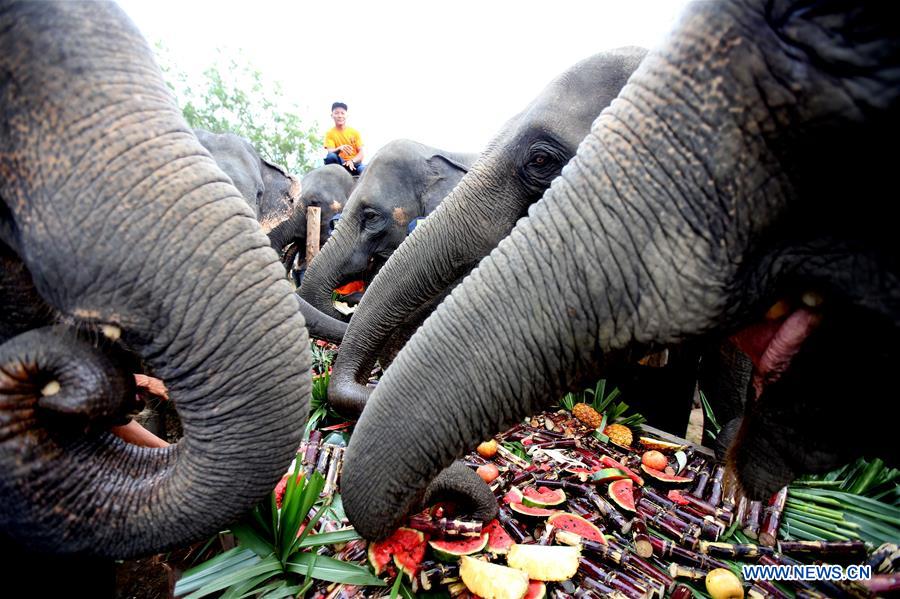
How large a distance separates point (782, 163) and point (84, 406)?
167cm

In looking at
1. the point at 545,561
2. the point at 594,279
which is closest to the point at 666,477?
the point at 545,561

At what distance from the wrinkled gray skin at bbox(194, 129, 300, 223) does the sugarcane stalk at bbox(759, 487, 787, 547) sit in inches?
216

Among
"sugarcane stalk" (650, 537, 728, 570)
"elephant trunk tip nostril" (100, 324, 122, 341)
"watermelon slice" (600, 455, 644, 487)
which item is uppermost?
"elephant trunk tip nostril" (100, 324, 122, 341)

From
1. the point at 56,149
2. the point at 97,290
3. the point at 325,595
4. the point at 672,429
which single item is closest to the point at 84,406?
the point at 97,290

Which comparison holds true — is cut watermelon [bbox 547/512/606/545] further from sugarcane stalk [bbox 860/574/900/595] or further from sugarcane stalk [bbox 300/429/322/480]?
sugarcane stalk [bbox 300/429/322/480]

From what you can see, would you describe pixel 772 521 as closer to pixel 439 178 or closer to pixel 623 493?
pixel 623 493

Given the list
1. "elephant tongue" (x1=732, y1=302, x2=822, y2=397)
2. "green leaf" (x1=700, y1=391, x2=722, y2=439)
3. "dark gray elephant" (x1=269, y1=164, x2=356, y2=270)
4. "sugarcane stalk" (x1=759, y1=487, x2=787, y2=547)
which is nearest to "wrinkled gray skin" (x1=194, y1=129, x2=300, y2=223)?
"dark gray elephant" (x1=269, y1=164, x2=356, y2=270)

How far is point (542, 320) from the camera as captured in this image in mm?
1099

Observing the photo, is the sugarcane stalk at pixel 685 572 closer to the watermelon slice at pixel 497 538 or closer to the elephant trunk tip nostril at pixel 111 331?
the watermelon slice at pixel 497 538

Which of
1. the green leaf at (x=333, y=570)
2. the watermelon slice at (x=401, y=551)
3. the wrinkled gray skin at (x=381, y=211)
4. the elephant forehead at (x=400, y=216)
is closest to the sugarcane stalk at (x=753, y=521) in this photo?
the watermelon slice at (x=401, y=551)

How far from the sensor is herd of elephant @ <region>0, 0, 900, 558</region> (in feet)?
2.91

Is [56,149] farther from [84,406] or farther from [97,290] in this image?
[84,406]

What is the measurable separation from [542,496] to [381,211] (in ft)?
11.9

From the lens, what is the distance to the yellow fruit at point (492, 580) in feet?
5.25
